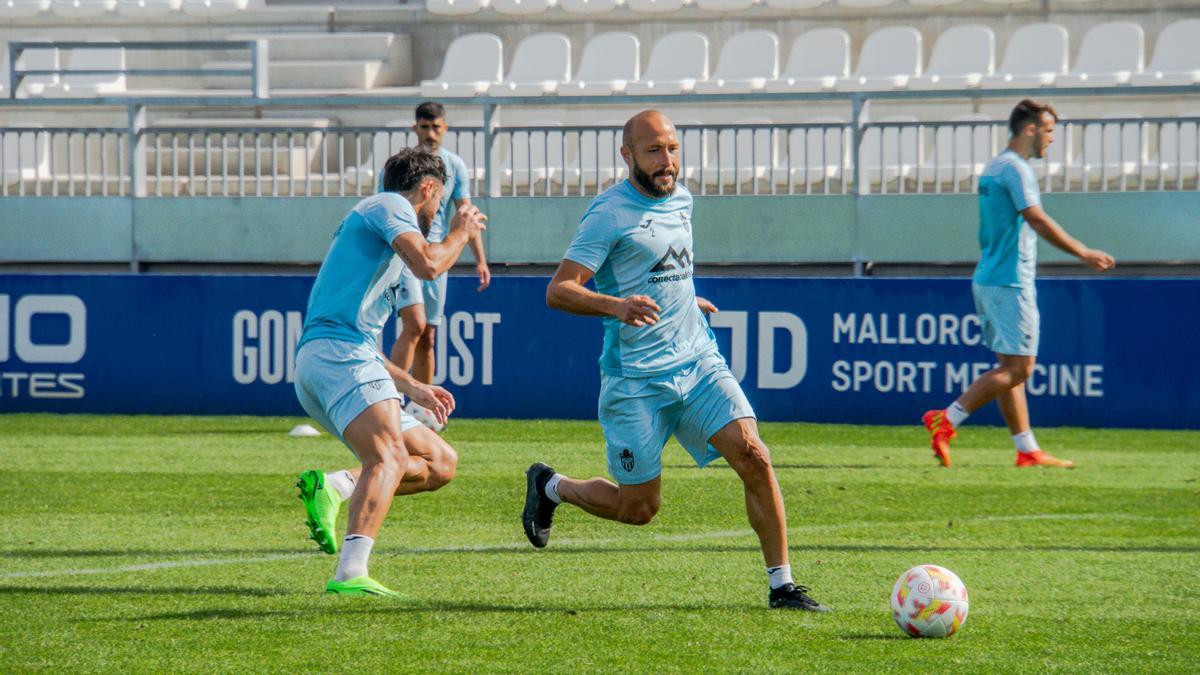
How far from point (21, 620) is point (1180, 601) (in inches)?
173

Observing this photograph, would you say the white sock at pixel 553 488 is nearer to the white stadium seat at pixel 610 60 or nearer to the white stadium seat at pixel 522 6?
the white stadium seat at pixel 610 60

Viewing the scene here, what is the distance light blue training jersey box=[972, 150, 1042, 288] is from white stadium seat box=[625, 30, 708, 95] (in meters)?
10.4

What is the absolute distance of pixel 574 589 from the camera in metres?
7.19

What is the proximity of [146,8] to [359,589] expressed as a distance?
63.5 ft

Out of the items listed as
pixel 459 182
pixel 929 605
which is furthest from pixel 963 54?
pixel 929 605

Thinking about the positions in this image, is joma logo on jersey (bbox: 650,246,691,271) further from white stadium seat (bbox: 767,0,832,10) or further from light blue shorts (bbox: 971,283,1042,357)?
white stadium seat (bbox: 767,0,832,10)

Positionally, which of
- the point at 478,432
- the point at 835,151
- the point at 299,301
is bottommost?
the point at 478,432

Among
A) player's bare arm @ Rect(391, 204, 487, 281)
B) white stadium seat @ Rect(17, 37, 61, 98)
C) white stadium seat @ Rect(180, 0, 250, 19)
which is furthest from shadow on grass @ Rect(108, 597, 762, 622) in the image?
white stadium seat @ Rect(180, 0, 250, 19)

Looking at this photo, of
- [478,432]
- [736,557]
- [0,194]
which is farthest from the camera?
[0,194]

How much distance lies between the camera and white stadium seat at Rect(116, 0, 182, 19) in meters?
24.6

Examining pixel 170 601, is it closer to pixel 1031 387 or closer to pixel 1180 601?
pixel 1180 601

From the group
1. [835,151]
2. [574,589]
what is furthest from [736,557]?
[835,151]

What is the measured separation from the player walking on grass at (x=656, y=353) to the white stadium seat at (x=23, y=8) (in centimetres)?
1982

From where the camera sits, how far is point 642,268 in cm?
698
